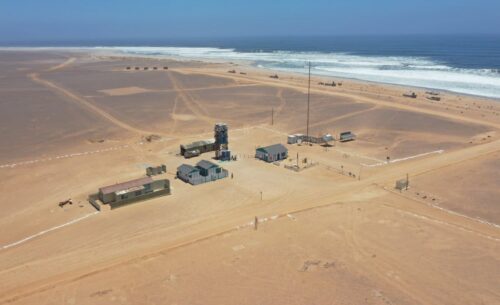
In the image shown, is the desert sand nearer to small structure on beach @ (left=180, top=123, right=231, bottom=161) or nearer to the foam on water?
small structure on beach @ (left=180, top=123, right=231, bottom=161)

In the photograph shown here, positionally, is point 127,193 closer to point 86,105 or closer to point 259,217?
point 259,217

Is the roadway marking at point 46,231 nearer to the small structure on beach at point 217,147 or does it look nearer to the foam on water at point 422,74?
the small structure on beach at point 217,147

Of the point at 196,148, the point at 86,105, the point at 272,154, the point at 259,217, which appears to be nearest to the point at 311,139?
the point at 272,154

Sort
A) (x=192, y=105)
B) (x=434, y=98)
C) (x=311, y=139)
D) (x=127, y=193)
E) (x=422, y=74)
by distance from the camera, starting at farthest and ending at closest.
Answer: (x=422, y=74) < (x=434, y=98) < (x=192, y=105) < (x=311, y=139) < (x=127, y=193)

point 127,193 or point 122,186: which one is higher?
point 122,186

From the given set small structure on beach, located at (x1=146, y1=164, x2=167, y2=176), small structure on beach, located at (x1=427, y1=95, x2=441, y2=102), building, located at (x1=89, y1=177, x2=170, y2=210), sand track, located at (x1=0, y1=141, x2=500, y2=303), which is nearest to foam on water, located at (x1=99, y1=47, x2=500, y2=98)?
small structure on beach, located at (x1=427, y1=95, x2=441, y2=102)

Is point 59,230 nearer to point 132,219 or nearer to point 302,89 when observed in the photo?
point 132,219
